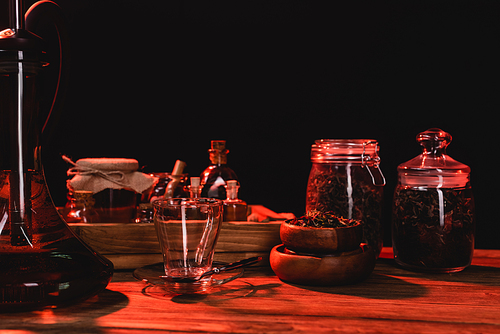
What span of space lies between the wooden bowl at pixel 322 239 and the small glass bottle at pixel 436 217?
14 cm

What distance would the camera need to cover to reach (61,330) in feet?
1.84

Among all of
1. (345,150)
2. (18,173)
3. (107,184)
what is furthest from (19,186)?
(345,150)

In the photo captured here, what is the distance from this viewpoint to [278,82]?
1.23 m

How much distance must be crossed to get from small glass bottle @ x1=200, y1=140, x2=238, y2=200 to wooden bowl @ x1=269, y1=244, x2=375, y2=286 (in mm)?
279

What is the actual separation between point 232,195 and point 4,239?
0.42 metres

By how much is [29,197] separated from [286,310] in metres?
0.41

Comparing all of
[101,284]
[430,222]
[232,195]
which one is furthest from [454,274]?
[101,284]

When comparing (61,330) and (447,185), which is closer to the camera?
(61,330)

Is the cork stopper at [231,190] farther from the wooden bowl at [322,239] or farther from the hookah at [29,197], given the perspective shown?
the hookah at [29,197]

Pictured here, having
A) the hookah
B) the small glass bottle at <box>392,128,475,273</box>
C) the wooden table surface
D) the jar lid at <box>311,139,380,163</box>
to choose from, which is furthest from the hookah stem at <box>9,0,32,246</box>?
the small glass bottle at <box>392,128,475,273</box>

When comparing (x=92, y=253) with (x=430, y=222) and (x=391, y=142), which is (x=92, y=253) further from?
(x=391, y=142)

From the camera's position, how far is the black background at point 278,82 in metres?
1.19

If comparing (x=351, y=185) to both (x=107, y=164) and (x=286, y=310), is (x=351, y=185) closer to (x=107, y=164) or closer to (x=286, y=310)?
(x=286, y=310)

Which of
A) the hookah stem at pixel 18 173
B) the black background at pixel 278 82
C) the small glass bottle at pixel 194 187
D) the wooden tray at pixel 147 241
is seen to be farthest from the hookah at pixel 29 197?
the black background at pixel 278 82
